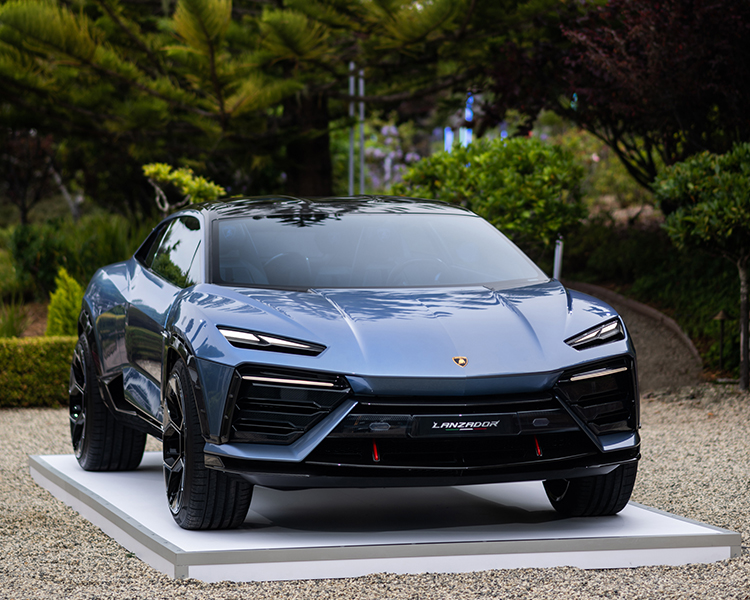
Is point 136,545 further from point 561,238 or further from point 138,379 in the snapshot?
point 561,238

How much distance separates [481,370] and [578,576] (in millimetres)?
952

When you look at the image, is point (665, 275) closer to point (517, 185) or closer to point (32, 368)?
point (517, 185)

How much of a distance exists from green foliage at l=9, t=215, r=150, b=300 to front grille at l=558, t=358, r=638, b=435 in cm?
1061

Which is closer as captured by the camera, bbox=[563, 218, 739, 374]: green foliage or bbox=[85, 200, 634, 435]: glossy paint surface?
bbox=[85, 200, 634, 435]: glossy paint surface

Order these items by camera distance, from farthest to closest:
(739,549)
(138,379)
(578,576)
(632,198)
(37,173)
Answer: (37,173) → (632,198) → (138,379) → (739,549) → (578,576)

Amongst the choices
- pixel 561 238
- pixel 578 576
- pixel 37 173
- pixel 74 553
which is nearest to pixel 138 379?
pixel 74 553

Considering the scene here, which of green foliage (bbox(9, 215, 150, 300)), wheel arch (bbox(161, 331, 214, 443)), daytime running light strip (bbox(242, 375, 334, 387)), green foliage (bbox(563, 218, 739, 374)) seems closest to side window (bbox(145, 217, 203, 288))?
wheel arch (bbox(161, 331, 214, 443))

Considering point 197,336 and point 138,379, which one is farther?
point 138,379

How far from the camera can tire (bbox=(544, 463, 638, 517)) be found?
15.4ft

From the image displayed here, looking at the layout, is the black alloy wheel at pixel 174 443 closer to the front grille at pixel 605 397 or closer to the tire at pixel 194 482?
the tire at pixel 194 482

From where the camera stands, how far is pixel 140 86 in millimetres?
15352

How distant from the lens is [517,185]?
10773mm

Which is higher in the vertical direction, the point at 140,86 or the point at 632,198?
the point at 140,86

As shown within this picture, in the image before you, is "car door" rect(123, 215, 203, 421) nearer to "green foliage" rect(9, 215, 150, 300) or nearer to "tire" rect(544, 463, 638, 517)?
"tire" rect(544, 463, 638, 517)
